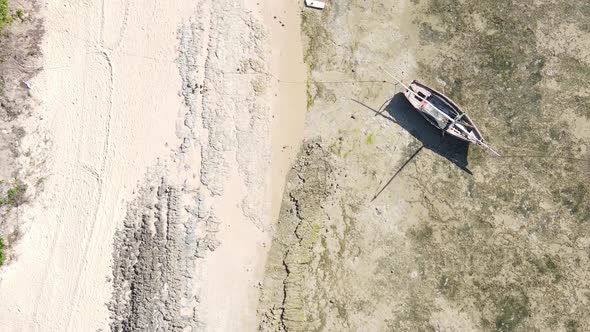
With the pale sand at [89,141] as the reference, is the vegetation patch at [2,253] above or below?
below

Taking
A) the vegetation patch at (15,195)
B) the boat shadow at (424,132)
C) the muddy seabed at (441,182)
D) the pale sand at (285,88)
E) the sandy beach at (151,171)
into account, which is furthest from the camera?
the boat shadow at (424,132)

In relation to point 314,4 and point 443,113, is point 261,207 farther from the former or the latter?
point 314,4

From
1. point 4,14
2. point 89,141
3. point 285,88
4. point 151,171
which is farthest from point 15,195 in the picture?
point 285,88

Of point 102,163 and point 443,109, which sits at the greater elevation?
point 443,109

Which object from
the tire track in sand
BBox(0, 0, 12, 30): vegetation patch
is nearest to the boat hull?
the tire track in sand

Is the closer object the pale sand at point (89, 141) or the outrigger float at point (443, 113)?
the pale sand at point (89, 141)

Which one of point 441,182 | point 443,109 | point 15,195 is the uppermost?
point 443,109

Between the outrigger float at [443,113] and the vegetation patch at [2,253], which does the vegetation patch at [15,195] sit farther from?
the outrigger float at [443,113]

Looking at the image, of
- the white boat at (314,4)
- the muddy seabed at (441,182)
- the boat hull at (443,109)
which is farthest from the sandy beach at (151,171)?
the boat hull at (443,109)
